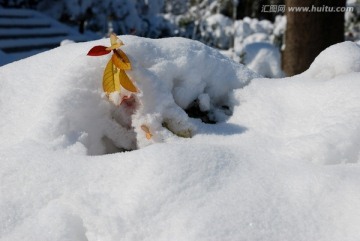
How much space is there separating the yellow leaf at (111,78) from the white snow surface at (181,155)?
0.25 ft

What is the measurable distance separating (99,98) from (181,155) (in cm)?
45

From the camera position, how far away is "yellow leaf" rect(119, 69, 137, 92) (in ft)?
4.40

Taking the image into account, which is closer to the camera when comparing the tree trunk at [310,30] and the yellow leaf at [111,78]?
the yellow leaf at [111,78]

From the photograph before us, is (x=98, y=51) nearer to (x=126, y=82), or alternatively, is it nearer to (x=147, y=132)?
(x=126, y=82)

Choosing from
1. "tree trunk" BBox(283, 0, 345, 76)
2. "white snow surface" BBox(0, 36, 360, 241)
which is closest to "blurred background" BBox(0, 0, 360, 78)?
"tree trunk" BBox(283, 0, 345, 76)

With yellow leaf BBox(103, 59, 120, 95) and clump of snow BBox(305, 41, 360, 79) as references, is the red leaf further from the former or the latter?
clump of snow BBox(305, 41, 360, 79)

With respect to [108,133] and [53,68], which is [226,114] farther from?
[53,68]

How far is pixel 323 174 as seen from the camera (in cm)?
112

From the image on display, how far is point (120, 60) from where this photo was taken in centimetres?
136

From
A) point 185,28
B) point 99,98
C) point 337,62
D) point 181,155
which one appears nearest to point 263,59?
point 337,62

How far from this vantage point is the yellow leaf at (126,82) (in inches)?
52.8

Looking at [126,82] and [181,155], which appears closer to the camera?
[181,155]

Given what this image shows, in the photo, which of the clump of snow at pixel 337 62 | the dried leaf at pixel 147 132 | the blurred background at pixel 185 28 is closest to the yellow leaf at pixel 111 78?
the dried leaf at pixel 147 132

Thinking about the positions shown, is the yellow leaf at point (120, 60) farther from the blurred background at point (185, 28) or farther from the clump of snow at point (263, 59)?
the clump of snow at point (263, 59)
